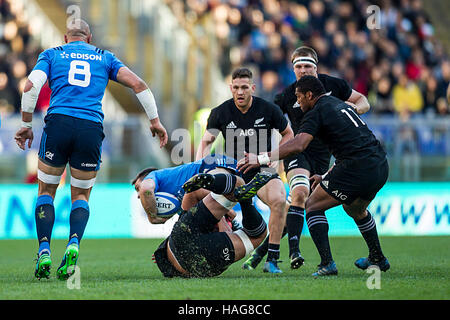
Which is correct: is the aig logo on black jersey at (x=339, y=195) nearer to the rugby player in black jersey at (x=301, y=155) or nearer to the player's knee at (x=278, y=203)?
the player's knee at (x=278, y=203)

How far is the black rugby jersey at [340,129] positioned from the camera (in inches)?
303

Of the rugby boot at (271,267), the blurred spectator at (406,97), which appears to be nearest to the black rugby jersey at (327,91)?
the rugby boot at (271,267)

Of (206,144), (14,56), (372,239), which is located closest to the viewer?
(372,239)

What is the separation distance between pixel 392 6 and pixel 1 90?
35.3 feet

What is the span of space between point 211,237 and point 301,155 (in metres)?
2.36

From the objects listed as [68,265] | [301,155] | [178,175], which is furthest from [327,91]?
[68,265]

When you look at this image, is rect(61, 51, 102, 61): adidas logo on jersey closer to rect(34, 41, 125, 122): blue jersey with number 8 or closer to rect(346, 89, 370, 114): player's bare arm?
rect(34, 41, 125, 122): blue jersey with number 8

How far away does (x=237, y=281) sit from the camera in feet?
24.0

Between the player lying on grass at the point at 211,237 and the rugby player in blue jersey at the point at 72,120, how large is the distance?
2.88 ft

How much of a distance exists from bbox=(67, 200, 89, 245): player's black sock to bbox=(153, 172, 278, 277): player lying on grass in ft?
2.36

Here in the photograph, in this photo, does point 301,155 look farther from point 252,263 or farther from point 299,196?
point 252,263

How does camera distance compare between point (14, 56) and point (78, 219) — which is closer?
point (78, 219)

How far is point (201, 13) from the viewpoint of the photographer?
71.6ft
